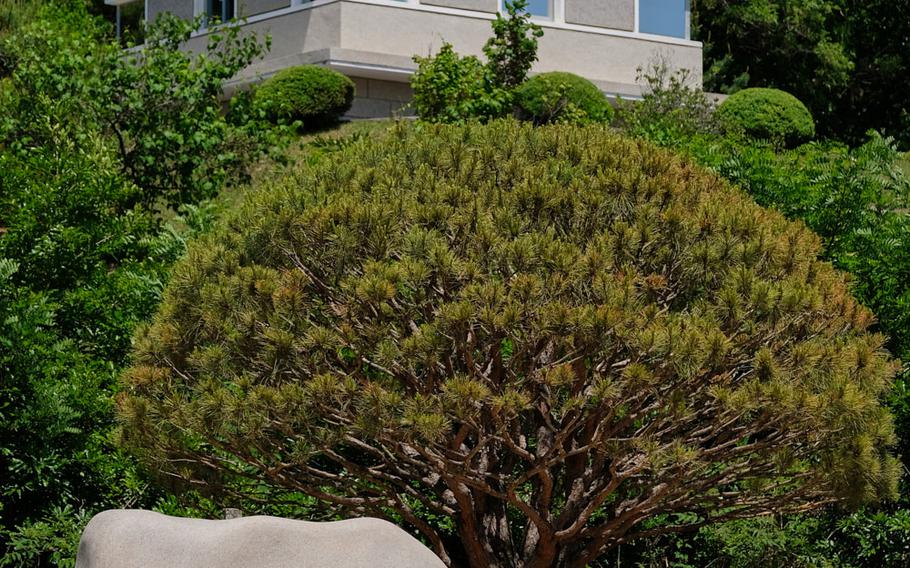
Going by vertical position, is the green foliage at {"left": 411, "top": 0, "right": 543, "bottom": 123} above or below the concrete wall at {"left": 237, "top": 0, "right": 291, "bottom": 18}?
below

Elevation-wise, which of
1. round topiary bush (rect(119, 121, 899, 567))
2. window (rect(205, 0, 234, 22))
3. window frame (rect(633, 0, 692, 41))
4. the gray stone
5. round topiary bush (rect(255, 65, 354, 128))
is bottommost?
the gray stone

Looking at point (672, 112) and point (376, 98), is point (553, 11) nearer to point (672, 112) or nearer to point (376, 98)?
point (376, 98)

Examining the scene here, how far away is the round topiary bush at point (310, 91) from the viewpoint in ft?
56.8

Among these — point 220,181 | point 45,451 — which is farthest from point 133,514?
point 220,181

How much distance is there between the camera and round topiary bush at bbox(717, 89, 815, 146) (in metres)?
18.0

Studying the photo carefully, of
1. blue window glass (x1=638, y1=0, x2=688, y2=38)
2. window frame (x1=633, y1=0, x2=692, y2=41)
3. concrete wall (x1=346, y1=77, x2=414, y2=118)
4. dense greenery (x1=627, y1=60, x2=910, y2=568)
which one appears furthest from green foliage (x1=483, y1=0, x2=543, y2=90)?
dense greenery (x1=627, y1=60, x2=910, y2=568)

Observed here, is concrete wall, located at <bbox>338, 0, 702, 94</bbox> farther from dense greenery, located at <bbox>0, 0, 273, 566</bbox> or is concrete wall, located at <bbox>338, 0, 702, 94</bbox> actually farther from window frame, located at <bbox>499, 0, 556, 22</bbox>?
dense greenery, located at <bbox>0, 0, 273, 566</bbox>

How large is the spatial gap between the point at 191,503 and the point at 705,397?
3.05 meters

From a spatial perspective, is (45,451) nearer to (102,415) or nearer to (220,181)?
(102,415)

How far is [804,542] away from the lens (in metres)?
8.15

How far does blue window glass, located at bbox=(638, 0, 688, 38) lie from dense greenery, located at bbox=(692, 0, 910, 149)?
4235mm

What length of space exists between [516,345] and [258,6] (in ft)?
50.3

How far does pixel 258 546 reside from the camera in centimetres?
438

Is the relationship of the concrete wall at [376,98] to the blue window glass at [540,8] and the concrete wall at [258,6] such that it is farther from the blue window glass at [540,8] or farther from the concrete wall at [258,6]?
the blue window glass at [540,8]
